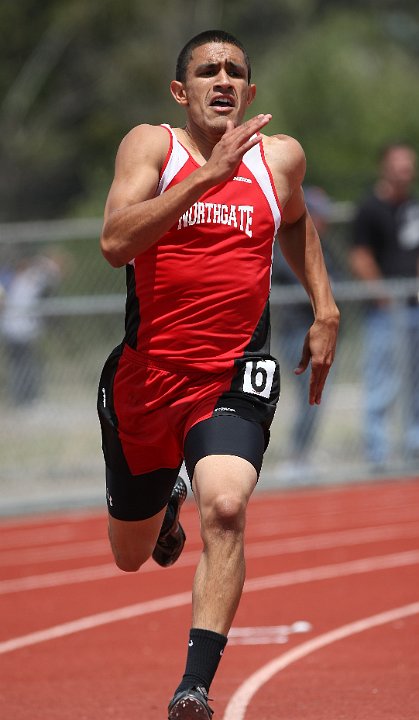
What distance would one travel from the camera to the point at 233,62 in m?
5.39

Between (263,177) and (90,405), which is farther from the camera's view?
(90,405)

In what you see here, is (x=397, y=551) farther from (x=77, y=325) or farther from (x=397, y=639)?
(x=77, y=325)

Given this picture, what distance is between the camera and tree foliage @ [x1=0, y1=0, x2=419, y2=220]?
114 feet

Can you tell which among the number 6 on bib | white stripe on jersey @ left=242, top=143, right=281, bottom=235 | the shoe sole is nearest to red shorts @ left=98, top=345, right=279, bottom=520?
the number 6 on bib

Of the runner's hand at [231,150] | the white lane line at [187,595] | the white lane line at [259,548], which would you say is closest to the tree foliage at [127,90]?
the white lane line at [259,548]

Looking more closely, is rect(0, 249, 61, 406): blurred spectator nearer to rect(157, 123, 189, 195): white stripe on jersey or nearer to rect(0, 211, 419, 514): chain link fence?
rect(0, 211, 419, 514): chain link fence

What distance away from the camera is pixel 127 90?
135 ft

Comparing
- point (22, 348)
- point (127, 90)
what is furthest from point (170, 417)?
point (127, 90)

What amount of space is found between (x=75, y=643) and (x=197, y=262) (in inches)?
103

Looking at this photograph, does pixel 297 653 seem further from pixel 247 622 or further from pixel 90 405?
pixel 90 405

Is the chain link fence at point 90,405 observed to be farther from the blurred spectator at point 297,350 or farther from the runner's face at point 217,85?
the runner's face at point 217,85

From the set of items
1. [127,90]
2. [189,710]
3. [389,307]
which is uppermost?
[127,90]

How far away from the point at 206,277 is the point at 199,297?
0.25ft

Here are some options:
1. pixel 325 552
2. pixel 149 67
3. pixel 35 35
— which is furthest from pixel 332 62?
pixel 325 552
